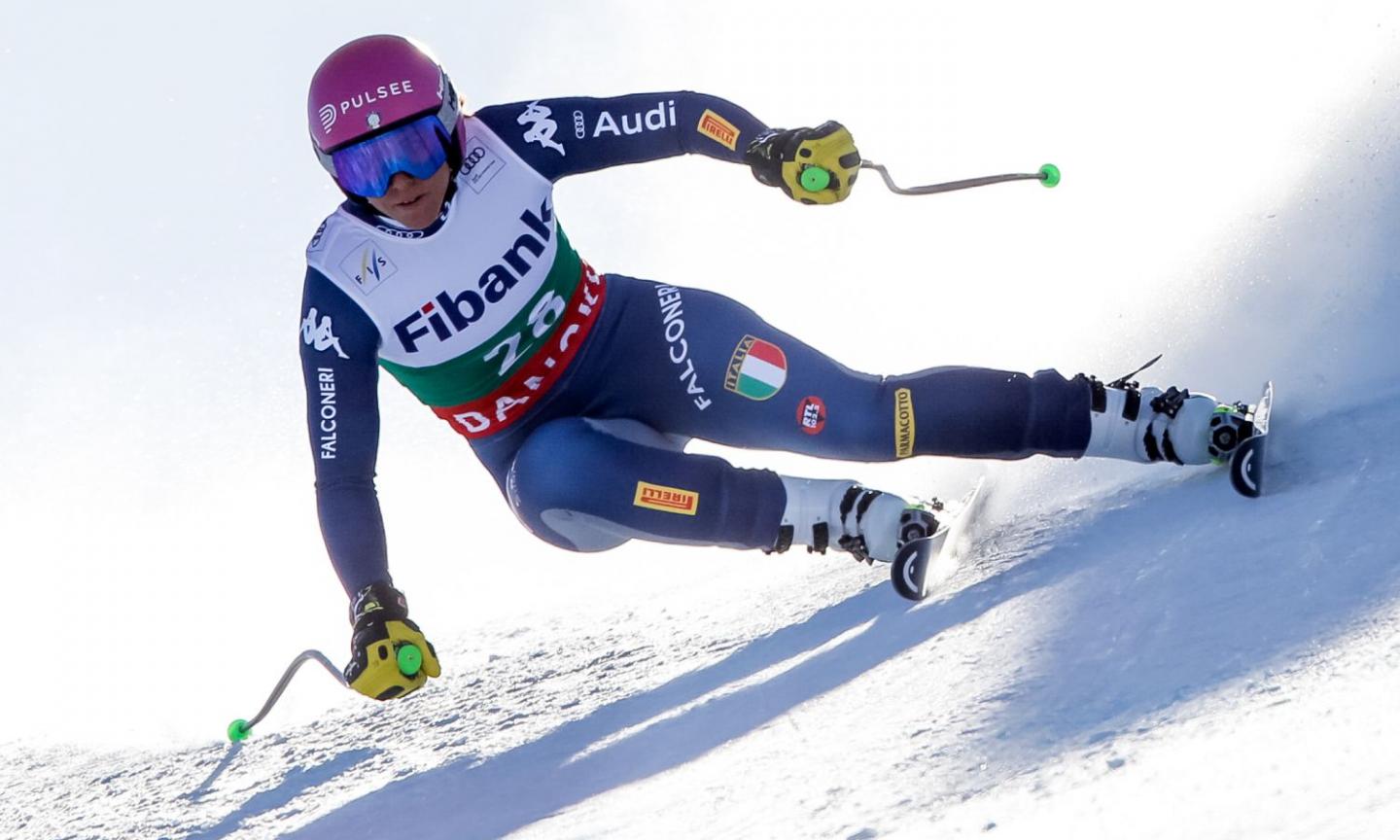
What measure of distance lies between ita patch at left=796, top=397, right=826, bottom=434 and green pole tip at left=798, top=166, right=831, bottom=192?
0.51 meters

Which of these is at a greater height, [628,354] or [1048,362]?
[628,354]

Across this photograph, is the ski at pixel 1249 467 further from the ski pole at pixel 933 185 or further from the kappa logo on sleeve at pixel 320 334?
the kappa logo on sleeve at pixel 320 334

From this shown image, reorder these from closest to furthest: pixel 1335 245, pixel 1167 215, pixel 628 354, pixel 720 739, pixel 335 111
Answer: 1. pixel 720 739
2. pixel 335 111
3. pixel 628 354
4. pixel 1335 245
5. pixel 1167 215

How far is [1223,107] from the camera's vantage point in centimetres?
689

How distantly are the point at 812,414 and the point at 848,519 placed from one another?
0.28 metres

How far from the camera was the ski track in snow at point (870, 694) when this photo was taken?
7.35 feet

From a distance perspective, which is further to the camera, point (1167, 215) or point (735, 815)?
point (1167, 215)

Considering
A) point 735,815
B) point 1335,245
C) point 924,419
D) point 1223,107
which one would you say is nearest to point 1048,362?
point 1335,245

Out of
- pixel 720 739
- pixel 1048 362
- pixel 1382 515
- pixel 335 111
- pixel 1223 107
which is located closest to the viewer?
pixel 1382 515

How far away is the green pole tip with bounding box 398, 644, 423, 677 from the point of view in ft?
10.2

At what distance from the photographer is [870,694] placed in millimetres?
2912

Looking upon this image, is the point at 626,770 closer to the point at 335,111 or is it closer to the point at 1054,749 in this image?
the point at 1054,749

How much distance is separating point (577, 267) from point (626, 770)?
4.60 feet

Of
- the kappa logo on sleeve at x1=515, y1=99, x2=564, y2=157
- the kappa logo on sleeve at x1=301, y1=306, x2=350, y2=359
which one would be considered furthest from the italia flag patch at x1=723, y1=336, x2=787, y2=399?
the kappa logo on sleeve at x1=301, y1=306, x2=350, y2=359
